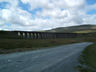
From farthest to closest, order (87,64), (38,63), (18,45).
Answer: (18,45)
(87,64)
(38,63)

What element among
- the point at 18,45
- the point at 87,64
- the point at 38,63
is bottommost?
the point at 18,45

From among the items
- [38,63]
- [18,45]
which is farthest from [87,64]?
[18,45]

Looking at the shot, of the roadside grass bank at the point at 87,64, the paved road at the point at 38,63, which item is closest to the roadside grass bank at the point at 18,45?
the paved road at the point at 38,63

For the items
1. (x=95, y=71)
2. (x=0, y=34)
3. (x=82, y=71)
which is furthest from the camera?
(x=0, y=34)

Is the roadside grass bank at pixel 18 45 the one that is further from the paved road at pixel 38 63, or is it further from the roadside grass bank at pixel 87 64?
the roadside grass bank at pixel 87 64

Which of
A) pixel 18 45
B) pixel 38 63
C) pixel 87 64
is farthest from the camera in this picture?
pixel 18 45

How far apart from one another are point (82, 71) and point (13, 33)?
4919 centimetres

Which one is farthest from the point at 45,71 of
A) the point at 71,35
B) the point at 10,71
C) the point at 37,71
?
the point at 71,35

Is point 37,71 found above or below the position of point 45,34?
above

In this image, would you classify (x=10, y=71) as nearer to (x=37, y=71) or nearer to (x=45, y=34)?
(x=37, y=71)

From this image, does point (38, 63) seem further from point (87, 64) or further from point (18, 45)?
point (18, 45)

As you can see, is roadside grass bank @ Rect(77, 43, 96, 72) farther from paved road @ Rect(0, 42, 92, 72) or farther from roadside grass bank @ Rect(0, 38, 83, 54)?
roadside grass bank @ Rect(0, 38, 83, 54)

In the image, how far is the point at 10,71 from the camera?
7508mm

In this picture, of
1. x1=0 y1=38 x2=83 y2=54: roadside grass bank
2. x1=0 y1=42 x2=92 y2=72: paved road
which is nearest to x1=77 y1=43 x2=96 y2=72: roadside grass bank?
x1=0 y1=42 x2=92 y2=72: paved road
